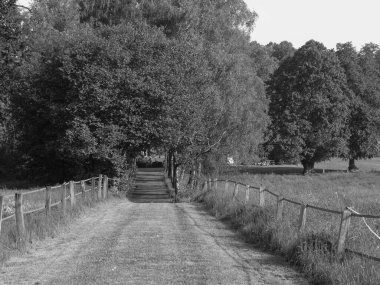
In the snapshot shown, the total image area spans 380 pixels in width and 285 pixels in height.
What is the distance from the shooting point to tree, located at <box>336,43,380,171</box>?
56812 millimetres

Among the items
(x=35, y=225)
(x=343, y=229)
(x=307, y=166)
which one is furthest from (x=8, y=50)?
(x=307, y=166)

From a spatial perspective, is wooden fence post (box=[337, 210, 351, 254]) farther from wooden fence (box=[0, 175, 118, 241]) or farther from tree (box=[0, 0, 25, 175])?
tree (box=[0, 0, 25, 175])

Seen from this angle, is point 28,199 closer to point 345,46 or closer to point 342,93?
point 342,93

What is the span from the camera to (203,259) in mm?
10047

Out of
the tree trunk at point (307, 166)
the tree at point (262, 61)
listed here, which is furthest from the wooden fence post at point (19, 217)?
the tree trunk at point (307, 166)

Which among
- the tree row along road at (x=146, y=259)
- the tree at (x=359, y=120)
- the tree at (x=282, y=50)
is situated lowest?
the tree row along road at (x=146, y=259)

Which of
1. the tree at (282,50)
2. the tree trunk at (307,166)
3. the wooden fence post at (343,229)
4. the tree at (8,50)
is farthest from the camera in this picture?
the tree at (282,50)

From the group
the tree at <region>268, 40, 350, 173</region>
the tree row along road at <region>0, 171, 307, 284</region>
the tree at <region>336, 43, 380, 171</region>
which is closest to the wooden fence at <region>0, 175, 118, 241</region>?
the tree row along road at <region>0, 171, 307, 284</region>

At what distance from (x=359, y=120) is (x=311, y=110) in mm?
6630

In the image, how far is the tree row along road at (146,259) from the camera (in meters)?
8.60

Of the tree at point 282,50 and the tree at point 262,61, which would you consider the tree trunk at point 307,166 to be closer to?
the tree at point 262,61

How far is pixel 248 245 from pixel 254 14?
31816 mm

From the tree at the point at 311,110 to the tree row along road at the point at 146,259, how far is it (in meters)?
39.9

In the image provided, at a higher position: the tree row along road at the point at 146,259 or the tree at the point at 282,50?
the tree at the point at 282,50
